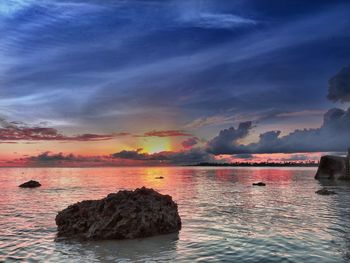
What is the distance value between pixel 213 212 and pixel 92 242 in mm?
11469

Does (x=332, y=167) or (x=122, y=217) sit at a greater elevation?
(x=332, y=167)

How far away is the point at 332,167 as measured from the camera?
74.8 m

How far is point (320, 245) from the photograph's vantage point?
15.0m

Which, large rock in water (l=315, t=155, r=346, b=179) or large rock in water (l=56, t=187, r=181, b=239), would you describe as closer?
large rock in water (l=56, t=187, r=181, b=239)

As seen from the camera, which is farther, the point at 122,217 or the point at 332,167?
the point at 332,167

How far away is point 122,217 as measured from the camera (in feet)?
57.6

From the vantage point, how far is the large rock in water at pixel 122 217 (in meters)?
17.0

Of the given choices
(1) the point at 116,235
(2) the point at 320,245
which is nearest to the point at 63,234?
(1) the point at 116,235

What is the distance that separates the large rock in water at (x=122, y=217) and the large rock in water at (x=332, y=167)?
61946 mm

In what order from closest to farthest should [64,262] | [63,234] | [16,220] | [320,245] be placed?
[64,262], [320,245], [63,234], [16,220]

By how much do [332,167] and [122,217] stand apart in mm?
67600

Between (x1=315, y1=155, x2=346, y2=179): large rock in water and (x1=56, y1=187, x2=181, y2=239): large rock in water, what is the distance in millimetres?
61946

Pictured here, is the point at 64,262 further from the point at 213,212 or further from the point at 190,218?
the point at 213,212

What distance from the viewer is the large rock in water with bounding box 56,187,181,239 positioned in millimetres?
16984
